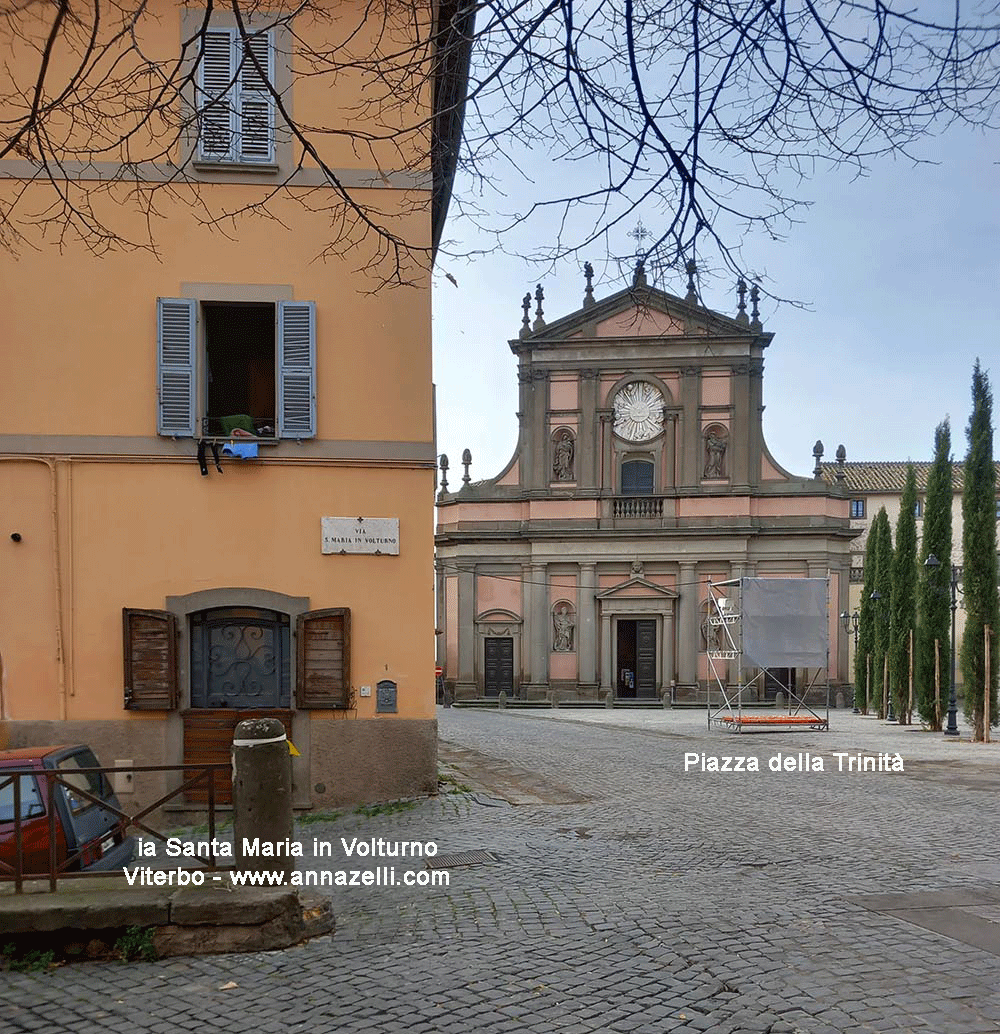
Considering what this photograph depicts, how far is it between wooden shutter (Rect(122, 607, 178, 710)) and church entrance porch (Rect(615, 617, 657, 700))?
2966 centimetres

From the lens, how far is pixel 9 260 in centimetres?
1077

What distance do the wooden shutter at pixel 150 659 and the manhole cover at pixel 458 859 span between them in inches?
142

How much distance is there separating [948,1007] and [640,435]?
35.3 m

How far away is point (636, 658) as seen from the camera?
39.2 metres

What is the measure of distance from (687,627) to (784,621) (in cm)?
1286

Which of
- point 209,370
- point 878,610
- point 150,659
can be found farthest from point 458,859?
point 878,610

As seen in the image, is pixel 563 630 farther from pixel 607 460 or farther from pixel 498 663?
pixel 607 460

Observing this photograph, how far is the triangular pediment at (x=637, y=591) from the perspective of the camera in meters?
38.5

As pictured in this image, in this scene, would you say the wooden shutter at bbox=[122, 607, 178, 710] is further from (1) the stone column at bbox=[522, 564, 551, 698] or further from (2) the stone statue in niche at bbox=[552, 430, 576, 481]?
(2) the stone statue in niche at bbox=[552, 430, 576, 481]

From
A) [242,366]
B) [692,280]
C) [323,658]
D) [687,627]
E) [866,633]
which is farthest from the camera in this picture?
[687,627]

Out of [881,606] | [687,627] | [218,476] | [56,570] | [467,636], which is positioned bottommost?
[467,636]

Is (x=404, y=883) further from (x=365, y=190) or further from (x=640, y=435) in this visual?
(x=640, y=435)

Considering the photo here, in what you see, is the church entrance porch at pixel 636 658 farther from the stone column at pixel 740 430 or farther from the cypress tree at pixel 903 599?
the cypress tree at pixel 903 599

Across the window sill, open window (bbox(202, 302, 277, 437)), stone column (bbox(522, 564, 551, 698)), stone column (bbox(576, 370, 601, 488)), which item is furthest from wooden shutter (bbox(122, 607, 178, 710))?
stone column (bbox(576, 370, 601, 488))
